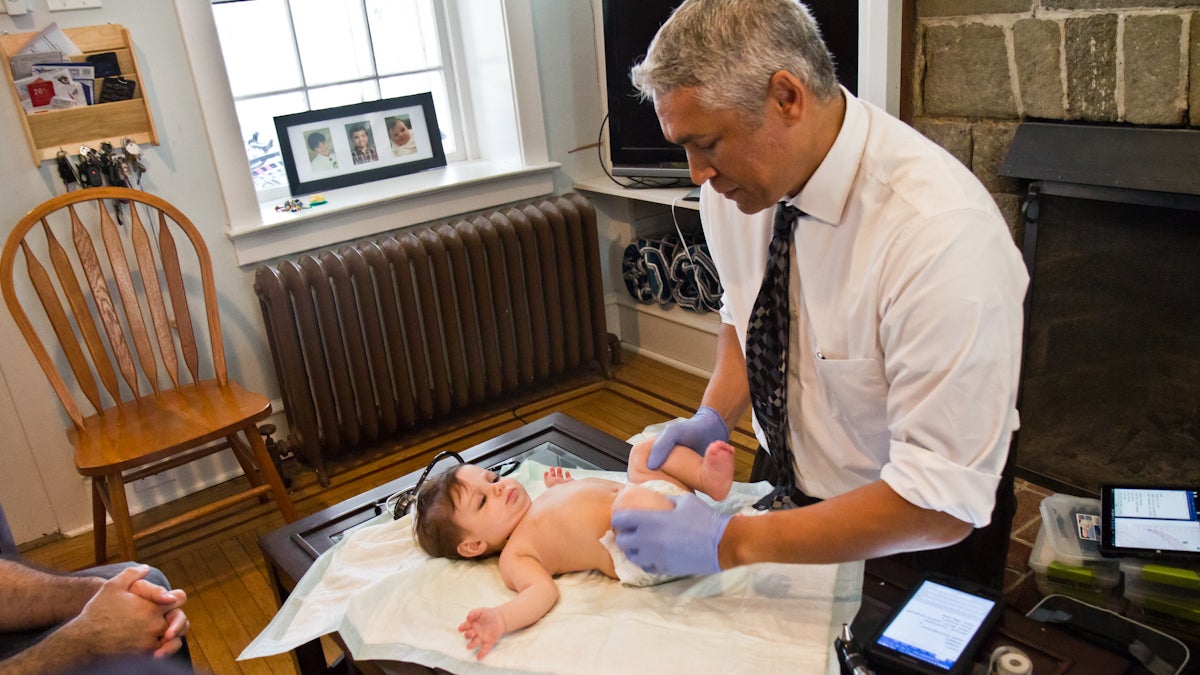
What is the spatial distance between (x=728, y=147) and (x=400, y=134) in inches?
93.1

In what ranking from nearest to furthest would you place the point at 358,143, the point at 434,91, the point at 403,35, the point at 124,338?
the point at 124,338, the point at 358,143, the point at 403,35, the point at 434,91

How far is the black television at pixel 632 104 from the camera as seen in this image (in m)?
2.98

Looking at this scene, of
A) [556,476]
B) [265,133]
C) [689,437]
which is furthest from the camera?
[265,133]

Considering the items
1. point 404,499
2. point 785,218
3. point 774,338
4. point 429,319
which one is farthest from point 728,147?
point 429,319

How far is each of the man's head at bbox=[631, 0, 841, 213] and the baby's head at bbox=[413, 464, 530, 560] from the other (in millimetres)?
681

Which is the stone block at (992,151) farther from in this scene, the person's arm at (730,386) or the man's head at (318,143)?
the man's head at (318,143)

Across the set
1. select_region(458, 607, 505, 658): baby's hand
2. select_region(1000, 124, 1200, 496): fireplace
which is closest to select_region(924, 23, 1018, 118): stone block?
select_region(1000, 124, 1200, 496): fireplace

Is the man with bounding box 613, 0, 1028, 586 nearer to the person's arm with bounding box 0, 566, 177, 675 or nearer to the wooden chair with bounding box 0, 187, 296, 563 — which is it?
the person's arm with bounding box 0, 566, 177, 675

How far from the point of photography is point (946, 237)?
38.8 inches

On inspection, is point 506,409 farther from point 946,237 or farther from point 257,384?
point 946,237

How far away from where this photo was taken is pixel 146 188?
259 cm

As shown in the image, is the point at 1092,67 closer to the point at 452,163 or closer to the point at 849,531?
the point at 849,531

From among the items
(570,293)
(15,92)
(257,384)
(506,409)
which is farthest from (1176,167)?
(15,92)

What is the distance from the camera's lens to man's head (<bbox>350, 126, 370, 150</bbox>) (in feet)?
10.2
